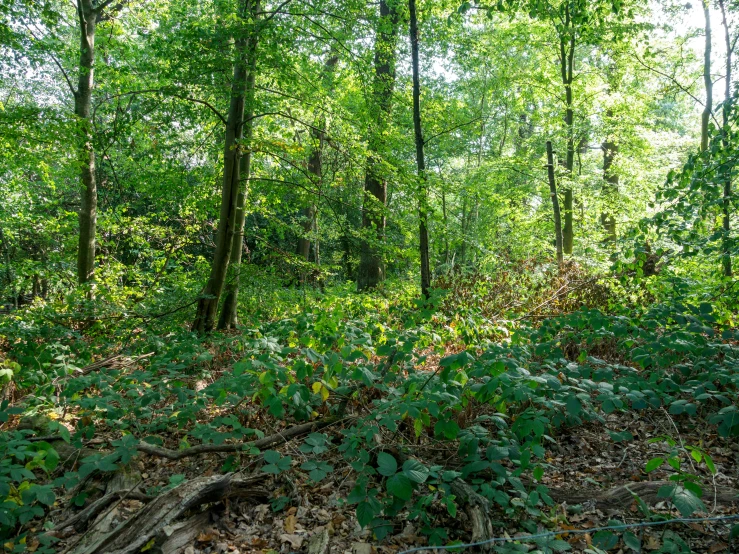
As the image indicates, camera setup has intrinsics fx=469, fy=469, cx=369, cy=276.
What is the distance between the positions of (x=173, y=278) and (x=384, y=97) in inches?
201

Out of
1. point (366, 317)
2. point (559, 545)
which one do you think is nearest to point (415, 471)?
point (559, 545)

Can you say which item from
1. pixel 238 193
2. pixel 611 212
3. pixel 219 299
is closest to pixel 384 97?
pixel 238 193

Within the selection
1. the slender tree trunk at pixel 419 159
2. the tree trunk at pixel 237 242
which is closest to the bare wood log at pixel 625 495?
the slender tree trunk at pixel 419 159

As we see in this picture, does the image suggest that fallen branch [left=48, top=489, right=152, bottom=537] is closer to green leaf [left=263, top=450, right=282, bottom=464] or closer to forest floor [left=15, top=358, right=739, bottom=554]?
forest floor [left=15, top=358, right=739, bottom=554]

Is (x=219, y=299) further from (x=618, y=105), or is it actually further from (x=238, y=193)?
(x=618, y=105)

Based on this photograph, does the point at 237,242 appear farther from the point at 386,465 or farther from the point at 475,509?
the point at 475,509

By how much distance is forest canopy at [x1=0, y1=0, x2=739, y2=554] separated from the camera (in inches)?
116

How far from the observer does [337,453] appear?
3.86m

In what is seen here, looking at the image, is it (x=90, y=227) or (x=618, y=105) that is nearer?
(x=90, y=227)

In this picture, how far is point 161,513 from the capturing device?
2900mm

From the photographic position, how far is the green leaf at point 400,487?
2494 millimetres

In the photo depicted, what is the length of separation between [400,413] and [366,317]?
8.07 ft

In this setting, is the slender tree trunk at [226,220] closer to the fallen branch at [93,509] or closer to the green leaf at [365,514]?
the fallen branch at [93,509]

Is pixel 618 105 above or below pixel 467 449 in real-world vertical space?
above
